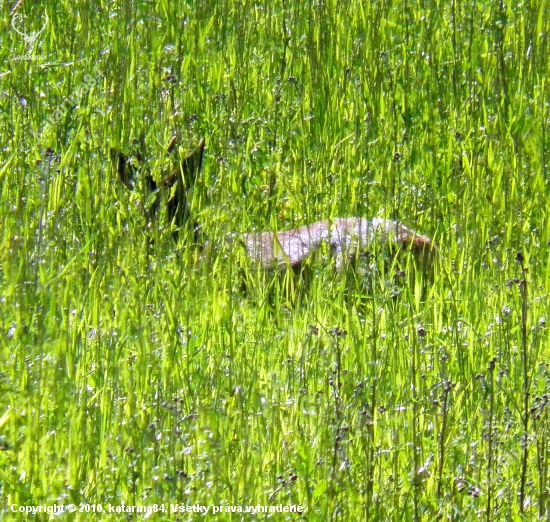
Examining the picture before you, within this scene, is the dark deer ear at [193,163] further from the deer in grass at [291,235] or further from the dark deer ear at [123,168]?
the dark deer ear at [123,168]

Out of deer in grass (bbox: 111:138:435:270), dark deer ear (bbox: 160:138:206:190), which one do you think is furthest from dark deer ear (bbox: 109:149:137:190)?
dark deer ear (bbox: 160:138:206:190)

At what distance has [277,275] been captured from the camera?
4133mm

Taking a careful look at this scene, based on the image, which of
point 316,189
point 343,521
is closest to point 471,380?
point 343,521

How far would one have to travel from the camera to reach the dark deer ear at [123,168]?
4.43 meters

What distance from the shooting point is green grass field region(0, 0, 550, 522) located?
269 cm

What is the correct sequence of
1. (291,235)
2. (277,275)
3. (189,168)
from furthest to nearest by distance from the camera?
(189,168) → (291,235) → (277,275)

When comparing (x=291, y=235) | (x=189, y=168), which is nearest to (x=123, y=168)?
(x=189, y=168)

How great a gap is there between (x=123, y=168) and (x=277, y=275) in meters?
0.94

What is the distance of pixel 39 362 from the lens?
278 cm

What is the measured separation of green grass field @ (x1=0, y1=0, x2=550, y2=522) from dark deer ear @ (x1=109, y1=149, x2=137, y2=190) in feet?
0.19

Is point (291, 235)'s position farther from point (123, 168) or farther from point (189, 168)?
point (123, 168)

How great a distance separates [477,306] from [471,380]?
69cm

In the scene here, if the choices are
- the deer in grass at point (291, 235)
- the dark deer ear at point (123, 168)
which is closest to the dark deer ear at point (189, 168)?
the deer in grass at point (291, 235)

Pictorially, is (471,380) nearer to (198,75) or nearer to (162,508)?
(162,508)
